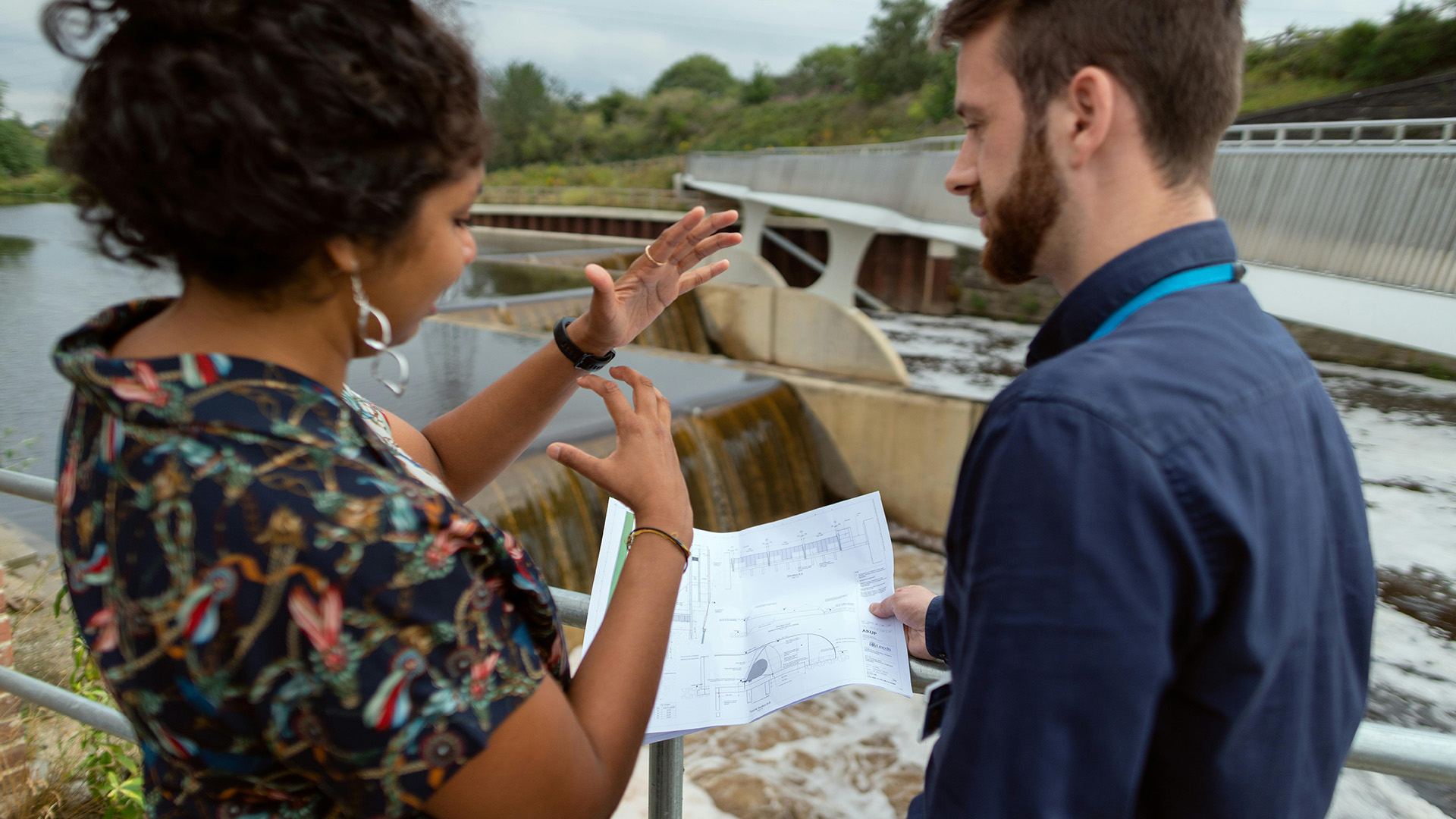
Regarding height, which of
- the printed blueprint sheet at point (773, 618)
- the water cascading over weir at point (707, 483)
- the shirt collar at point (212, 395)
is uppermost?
the shirt collar at point (212, 395)

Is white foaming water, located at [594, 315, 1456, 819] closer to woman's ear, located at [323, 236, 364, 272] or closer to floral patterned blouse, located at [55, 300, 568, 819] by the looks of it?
floral patterned blouse, located at [55, 300, 568, 819]

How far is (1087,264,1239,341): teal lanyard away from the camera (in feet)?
3.20

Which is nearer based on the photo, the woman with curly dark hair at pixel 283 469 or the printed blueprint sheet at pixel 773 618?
the woman with curly dark hair at pixel 283 469

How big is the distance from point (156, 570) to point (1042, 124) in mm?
1063

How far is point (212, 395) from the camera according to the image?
0.80 metres

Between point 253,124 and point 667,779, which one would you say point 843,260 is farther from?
point 253,124

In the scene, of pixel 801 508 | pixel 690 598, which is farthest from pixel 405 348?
pixel 690 598

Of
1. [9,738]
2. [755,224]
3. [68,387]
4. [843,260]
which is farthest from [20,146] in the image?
[755,224]

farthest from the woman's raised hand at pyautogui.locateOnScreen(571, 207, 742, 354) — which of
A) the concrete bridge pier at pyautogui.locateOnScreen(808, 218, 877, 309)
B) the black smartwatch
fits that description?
the concrete bridge pier at pyautogui.locateOnScreen(808, 218, 877, 309)

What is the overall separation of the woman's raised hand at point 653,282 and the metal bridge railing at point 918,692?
0.48m

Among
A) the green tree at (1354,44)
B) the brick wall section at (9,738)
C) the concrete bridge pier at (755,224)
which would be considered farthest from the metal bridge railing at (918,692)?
the green tree at (1354,44)

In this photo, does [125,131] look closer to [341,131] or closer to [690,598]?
[341,131]

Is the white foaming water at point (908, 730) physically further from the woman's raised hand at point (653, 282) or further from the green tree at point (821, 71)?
the green tree at point (821, 71)

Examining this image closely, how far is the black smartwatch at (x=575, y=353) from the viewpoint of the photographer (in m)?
1.59
